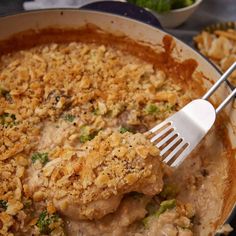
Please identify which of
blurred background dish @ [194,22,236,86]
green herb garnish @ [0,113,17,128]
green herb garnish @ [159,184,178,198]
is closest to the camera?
green herb garnish @ [159,184,178,198]

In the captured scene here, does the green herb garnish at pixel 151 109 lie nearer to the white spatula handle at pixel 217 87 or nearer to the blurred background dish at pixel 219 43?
the white spatula handle at pixel 217 87

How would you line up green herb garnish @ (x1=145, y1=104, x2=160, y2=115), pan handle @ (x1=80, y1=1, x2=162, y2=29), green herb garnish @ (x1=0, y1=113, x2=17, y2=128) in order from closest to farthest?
1. green herb garnish @ (x1=0, y1=113, x2=17, y2=128)
2. green herb garnish @ (x1=145, y1=104, x2=160, y2=115)
3. pan handle @ (x1=80, y1=1, x2=162, y2=29)

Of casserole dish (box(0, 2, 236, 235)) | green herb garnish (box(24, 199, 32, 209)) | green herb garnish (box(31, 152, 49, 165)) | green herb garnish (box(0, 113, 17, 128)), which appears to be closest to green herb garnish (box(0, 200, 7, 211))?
green herb garnish (box(24, 199, 32, 209))

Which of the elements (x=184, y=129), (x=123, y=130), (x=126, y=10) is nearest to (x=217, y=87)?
(x=184, y=129)

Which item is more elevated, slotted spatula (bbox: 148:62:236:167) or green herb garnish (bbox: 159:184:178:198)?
slotted spatula (bbox: 148:62:236:167)

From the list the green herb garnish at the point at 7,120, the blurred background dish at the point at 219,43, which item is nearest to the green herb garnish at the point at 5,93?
the green herb garnish at the point at 7,120

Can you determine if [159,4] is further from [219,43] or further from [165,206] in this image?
[165,206]

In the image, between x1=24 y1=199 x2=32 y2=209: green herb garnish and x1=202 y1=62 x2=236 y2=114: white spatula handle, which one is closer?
x1=24 y1=199 x2=32 y2=209: green herb garnish

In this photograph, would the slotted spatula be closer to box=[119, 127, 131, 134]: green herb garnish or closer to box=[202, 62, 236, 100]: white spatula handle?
box=[202, 62, 236, 100]: white spatula handle
